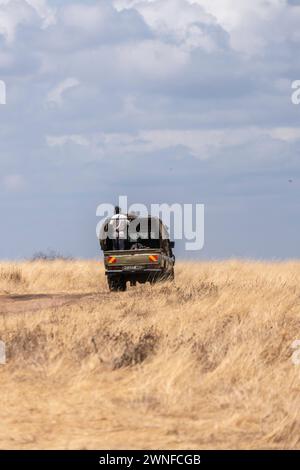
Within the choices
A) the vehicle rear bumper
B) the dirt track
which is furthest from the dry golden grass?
the vehicle rear bumper

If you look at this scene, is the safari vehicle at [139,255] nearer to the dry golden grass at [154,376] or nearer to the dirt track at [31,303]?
the dirt track at [31,303]

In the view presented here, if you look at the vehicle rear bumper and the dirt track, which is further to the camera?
the vehicle rear bumper

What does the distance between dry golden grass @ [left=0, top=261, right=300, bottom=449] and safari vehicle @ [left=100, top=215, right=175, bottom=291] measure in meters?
7.59

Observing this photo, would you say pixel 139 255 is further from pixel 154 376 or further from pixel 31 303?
pixel 154 376

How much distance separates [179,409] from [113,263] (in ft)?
51.8

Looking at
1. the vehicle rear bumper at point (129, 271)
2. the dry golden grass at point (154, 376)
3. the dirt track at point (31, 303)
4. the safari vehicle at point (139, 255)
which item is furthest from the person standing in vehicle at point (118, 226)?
the dry golden grass at point (154, 376)

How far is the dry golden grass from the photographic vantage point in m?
8.68

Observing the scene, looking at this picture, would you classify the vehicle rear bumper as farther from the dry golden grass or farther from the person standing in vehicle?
the dry golden grass

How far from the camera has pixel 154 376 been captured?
35.2 ft

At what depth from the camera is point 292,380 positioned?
35.0ft

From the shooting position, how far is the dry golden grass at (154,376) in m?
8.68

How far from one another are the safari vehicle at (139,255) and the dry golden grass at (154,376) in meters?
7.59
